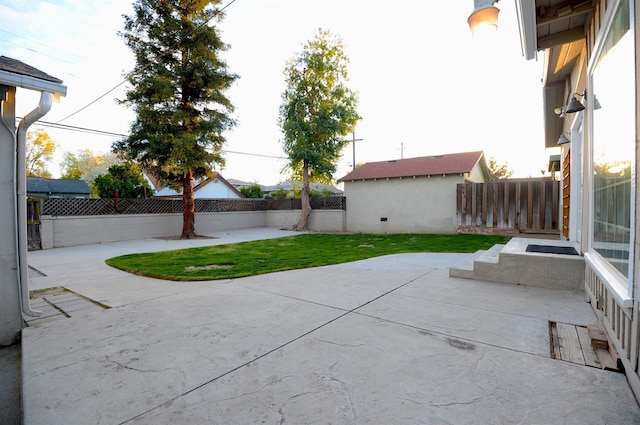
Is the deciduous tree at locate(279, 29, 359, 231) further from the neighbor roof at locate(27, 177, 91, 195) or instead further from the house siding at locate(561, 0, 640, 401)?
the neighbor roof at locate(27, 177, 91, 195)

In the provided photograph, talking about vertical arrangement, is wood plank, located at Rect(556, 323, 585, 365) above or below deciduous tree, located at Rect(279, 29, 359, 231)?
below

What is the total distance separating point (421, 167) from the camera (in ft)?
43.2

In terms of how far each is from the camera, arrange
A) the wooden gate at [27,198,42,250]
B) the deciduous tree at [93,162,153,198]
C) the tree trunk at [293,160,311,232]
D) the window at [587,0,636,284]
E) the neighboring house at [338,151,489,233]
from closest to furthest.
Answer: the window at [587,0,636,284] → the wooden gate at [27,198,42,250] → the neighboring house at [338,151,489,233] → the tree trunk at [293,160,311,232] → the deciduous tree at [93,162,153,198]

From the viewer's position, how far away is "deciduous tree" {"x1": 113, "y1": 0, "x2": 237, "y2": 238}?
10.6 metres

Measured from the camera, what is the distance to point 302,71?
47.4 feet

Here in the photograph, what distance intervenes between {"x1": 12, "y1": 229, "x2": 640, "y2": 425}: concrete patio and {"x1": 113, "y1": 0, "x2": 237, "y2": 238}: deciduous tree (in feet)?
26.4

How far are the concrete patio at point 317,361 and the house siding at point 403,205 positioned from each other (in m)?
8.39

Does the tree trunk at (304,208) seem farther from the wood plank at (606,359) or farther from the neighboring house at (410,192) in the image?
the wood plank at (606,359)

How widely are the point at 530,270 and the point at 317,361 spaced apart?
11.9 feet

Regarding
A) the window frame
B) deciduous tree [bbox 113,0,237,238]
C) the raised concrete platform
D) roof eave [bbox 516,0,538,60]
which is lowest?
the raised concrete platform

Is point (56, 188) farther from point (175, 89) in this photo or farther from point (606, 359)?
point (606, 359)

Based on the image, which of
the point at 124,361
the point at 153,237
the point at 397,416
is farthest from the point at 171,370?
the point at 153,237

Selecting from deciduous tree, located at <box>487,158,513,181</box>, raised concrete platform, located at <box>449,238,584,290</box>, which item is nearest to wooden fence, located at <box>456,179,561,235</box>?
raised concrete platform, located at <box>449,238,584,290</box>

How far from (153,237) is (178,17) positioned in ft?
28.0
